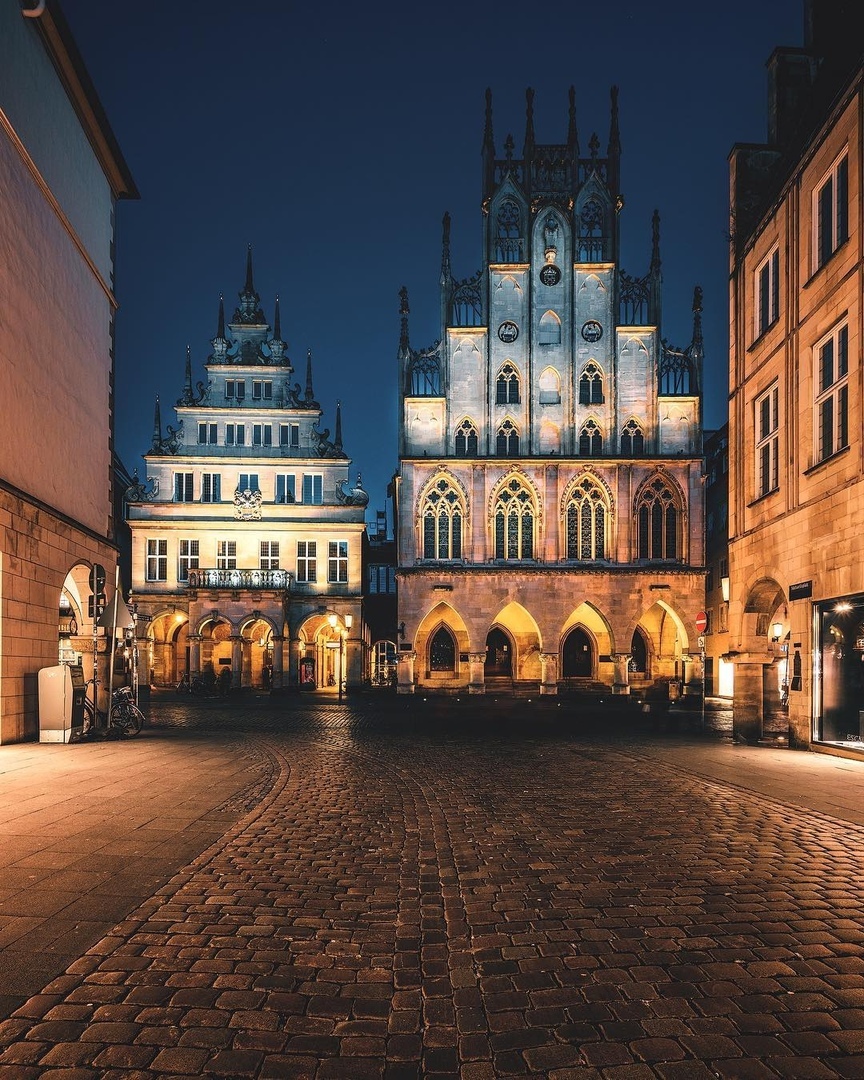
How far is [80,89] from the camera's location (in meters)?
18.6

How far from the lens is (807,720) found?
14812 mm

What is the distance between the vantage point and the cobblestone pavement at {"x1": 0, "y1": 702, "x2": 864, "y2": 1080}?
3.50m

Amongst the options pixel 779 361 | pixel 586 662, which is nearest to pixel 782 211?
pixel 779 361

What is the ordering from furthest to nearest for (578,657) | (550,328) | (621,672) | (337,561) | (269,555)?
(578,657), (337,561), (269,555), (550,328), (621,672)

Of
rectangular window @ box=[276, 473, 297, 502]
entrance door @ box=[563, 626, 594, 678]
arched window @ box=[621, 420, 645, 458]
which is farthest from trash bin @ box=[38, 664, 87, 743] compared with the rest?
entrance door @ box=[563, 626, 594, 678]

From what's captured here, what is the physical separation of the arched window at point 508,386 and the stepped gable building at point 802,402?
68.1 feet

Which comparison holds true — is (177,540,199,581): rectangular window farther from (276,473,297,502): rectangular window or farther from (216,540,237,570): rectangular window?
(276,473,297,502): rectangular window

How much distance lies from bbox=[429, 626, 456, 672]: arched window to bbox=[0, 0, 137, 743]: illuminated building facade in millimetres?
24360

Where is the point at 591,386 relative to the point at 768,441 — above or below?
above

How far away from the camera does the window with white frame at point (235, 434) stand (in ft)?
140

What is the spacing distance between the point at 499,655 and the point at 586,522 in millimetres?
9790

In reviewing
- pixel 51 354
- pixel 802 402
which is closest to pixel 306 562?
pixel 51 354

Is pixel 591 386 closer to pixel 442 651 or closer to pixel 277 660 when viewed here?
pixel 442 651

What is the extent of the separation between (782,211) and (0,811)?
18.2 meters
